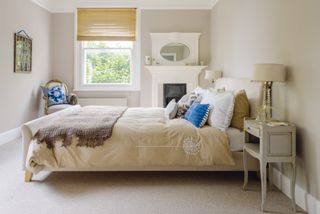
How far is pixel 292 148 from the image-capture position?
2398 mm

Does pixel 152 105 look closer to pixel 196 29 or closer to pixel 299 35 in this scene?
pixel 196 29

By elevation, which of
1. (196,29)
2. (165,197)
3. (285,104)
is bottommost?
(165,197)

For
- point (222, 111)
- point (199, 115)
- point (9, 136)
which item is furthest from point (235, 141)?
point (9, 136)

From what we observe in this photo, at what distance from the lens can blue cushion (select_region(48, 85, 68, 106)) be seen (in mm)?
5945

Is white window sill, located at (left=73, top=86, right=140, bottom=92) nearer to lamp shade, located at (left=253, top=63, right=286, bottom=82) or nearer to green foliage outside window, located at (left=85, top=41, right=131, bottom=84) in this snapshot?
green foliage outside window, located at (left=85, top=41, right=131, bottom=84)

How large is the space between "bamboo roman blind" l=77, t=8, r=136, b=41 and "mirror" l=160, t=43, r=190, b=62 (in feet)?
2.59

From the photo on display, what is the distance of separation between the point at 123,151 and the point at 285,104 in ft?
5.55

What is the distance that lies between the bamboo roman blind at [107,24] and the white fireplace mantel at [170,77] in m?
1.02

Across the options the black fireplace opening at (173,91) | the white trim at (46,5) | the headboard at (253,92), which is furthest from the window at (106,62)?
the headboard at (253,92)

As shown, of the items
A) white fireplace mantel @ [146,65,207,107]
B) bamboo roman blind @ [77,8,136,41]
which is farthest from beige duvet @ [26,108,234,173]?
bamboo roman blind @ [77,8,136,41]

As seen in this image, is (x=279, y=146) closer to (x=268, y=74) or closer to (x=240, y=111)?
(x=268, y=74)

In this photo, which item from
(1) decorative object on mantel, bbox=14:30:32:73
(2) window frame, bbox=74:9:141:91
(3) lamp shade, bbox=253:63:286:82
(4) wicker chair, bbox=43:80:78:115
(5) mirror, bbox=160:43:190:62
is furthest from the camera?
(2) window frame, bbox=74:9:141:91

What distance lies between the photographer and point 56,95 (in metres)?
6.02

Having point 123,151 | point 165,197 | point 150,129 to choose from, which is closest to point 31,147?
point 123,151
